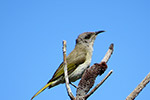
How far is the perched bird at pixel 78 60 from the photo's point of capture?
280 inches

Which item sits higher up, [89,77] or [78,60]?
[78,60]

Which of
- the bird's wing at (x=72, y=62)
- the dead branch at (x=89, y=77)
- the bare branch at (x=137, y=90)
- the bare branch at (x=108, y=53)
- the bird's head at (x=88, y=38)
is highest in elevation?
the bird's head at (x=88, y=38)

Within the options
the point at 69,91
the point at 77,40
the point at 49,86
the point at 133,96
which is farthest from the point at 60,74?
the point at 133,96

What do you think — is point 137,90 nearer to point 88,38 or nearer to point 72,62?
point 72,62

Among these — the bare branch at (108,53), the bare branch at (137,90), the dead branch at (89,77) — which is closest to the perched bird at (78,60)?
the bare branch at (108,53)

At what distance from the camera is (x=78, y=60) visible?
7871mm

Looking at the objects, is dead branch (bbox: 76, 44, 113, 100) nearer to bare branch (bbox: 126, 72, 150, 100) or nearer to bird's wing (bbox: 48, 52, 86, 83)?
bare branch (bbox: 126, 72, 150, 100)

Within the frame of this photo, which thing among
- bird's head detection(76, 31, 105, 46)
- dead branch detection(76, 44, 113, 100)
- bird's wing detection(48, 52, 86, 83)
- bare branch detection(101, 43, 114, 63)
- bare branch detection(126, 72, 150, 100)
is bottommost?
bare branch detection(126, 72, 150, 100)

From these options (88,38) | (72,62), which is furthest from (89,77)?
(88,38)

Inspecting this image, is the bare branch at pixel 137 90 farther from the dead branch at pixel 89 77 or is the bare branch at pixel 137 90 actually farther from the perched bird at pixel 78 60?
the perched bird at pixel 78 60

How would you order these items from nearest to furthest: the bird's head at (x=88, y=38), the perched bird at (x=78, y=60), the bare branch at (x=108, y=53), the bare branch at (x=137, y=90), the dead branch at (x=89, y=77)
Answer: the bare branch at (x=137, y=90) < the dead branch at (x=89, y=77) < the bare branch at (x=108, y=53) < the perched bird at (x=78, y=60) < the bird's head at (x=88, y=38)

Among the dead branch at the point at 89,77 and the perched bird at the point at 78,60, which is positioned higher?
the perched bird at the point at 78,60

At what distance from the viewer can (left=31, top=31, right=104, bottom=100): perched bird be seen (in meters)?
7.12

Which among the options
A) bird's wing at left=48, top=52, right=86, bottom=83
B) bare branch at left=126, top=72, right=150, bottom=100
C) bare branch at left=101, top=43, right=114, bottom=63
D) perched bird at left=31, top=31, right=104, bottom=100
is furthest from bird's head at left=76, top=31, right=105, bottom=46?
bare branch at left=126, top=72, right=150, bottom=100
